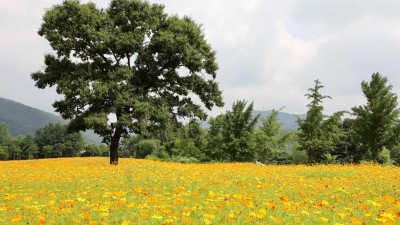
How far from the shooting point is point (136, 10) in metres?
27.2

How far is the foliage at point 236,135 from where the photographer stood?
43.6m

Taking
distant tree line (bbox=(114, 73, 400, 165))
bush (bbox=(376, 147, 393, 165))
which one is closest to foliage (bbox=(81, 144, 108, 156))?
distant tree line (bbox=(114, 73, 400, 165))

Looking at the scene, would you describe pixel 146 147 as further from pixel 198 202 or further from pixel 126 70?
pixel 198 202

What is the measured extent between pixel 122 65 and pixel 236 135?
2177 cm

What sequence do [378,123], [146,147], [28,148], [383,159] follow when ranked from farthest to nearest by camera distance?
[28,148] → [146,147] → [383,159] → [378,123]

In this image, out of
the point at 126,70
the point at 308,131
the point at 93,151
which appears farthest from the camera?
the point at 93,151

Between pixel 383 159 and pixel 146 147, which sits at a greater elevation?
pixel 146 147

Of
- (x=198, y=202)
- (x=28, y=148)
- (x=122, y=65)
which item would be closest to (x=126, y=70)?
(x=122, y=65)

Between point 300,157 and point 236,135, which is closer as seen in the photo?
point 236,135

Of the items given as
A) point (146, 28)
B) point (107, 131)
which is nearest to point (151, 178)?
point (107, 131)

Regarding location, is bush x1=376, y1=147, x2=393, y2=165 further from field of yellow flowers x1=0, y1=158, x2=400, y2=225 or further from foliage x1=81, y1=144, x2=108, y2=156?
foliage x1=81, y1=144, x2=108, y2=156

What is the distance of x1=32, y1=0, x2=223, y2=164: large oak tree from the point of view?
25.3m

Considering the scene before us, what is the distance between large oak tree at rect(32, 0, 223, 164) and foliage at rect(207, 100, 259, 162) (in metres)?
15.3

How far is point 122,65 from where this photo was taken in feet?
89.6
